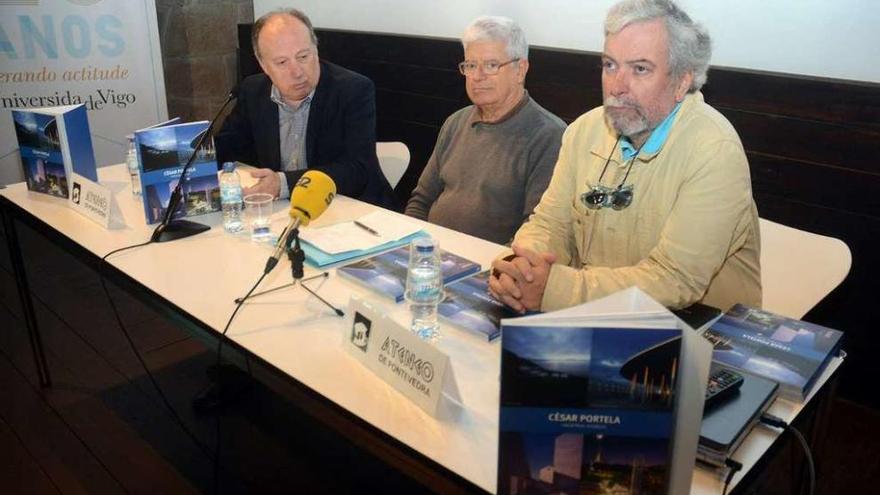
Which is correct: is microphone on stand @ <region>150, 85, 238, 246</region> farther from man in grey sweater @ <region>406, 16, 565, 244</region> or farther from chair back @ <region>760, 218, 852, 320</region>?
chair back @ <region>760, 218, 852, 320</region>

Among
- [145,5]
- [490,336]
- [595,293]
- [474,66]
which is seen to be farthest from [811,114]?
[145,5]

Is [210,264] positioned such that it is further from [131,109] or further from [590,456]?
[131,109]

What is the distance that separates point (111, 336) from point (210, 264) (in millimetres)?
1428

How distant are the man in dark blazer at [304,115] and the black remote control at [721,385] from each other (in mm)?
1629

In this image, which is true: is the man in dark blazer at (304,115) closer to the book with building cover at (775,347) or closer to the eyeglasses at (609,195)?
the eyeglasses at (609,195)

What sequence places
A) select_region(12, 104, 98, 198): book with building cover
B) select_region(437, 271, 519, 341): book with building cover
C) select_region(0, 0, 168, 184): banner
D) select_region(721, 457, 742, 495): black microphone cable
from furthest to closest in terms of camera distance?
select_region(0, 0, 168, 184): banner → select_region(12, 104, 98, 198): book with building cover → select_region(437, 271, 519, 341): book with building cover → select_region(721, 457, 742, 495): black microphone cable

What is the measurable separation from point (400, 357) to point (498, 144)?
4.26ft

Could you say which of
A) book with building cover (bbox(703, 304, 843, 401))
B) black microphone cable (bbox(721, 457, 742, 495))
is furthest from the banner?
black microphone cable (bbox(721, 457, 742, 495))

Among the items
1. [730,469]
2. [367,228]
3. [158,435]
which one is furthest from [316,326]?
[158,435]

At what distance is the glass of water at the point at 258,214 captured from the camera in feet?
6.56

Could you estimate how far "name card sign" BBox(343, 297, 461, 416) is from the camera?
113cm

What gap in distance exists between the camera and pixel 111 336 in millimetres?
2941

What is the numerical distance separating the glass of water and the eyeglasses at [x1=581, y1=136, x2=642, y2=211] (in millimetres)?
891

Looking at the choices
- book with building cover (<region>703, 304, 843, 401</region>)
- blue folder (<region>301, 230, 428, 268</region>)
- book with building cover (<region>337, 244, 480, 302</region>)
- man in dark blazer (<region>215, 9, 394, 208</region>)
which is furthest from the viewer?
man in dark blazer (<region>215, 9, 394, 208</region>)
